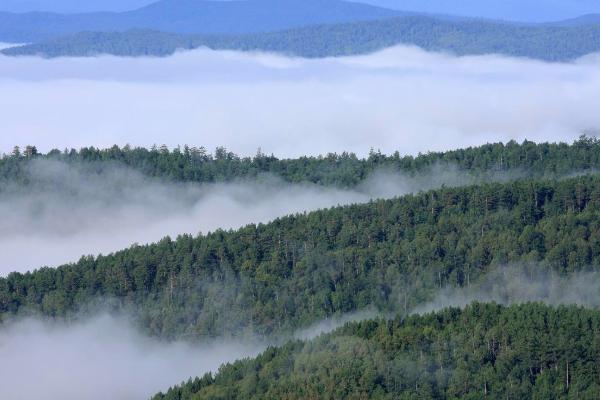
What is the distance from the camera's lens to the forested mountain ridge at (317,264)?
96750 millimetres

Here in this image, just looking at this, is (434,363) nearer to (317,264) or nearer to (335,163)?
(317,264)

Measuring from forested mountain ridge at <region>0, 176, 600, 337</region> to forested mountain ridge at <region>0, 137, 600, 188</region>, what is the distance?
21.4m

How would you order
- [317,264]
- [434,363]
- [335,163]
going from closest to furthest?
1. [434,363]
2. [317,264]
3. [335,163]

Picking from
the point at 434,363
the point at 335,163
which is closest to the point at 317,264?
the point at 434,363

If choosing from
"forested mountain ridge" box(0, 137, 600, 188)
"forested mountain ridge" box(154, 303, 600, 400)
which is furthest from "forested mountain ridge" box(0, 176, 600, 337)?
"forested mountain ridge" box(0, 137, 600, 188)

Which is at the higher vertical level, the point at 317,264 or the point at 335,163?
the point at 335,163

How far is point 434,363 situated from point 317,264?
27.3 meters

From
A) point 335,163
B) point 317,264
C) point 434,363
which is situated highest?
point 434,363

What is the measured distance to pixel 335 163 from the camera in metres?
142

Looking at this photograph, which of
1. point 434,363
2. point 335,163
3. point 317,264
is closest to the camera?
point 434,363

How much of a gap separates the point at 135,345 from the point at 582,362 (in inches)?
1179

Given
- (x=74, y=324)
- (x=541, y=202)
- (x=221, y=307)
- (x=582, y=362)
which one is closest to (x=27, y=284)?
(x=74, y=324)

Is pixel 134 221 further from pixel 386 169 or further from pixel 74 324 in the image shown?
pixel 74 324

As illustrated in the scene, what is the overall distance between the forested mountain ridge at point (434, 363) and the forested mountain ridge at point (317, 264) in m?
16.4
